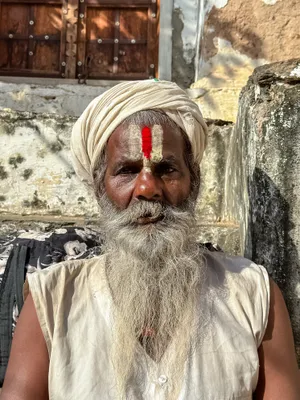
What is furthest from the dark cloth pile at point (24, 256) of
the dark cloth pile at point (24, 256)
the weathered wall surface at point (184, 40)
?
the weathered wall surface at point (184, 40)

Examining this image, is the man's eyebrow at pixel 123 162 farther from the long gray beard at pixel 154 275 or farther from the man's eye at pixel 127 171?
the long gray beard at pixel 154 275

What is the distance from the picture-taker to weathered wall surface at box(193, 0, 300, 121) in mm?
4453

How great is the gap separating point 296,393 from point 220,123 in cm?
220

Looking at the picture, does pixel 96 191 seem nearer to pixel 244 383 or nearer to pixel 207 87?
pixel 244 383

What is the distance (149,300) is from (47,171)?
6.24ft

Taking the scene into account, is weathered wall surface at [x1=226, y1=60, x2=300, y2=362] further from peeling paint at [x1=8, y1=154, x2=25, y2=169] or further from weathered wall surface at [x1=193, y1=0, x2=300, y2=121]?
weathered wall surface at [x1=193, y1=0, x2=300, y2=121]

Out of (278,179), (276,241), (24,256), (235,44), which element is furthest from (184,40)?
(24,256)

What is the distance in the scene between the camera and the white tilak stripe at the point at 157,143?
6.63 feet

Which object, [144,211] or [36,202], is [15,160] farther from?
[144,211]

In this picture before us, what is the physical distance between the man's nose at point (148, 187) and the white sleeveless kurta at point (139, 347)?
31cm

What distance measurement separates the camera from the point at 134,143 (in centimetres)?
206

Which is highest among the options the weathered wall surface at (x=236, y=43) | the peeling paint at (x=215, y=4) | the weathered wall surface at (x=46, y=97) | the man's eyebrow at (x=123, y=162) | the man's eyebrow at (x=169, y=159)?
the peeling paint at (x=215, y=4)

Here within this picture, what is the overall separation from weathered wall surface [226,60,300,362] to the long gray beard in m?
0.77

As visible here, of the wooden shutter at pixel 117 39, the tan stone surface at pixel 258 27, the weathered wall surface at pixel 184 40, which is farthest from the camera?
the wooden shutter at pixel 117 39
